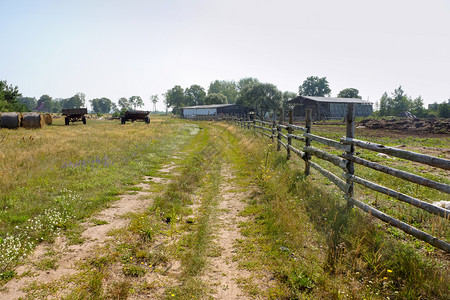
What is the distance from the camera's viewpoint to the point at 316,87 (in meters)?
122

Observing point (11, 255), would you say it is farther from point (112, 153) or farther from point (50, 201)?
point (112, 153)

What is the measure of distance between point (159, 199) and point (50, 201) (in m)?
2.49

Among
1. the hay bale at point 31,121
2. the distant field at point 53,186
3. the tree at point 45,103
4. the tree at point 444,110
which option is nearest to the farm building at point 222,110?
the hay bale at point 31,121

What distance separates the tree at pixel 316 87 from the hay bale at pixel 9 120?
393ft

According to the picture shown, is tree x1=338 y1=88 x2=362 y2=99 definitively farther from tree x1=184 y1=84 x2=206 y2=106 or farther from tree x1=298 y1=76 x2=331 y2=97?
tree x1=184 y1=84 x2=206 y2=106

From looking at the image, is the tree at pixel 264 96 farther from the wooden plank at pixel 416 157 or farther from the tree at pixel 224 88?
the tree at pixel 224 88

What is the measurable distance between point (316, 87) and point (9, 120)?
12226cm

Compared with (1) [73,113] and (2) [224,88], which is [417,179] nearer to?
(1) [73,113]

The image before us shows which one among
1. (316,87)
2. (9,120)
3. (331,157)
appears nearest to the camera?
(331,157)

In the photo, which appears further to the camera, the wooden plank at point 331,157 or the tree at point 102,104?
the tree at point 102,104

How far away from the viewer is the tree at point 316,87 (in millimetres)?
120562

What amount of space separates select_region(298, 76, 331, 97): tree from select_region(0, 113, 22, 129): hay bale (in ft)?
393

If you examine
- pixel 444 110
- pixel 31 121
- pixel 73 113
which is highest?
pixel 444 110

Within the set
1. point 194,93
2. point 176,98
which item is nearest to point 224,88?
point 194,93
